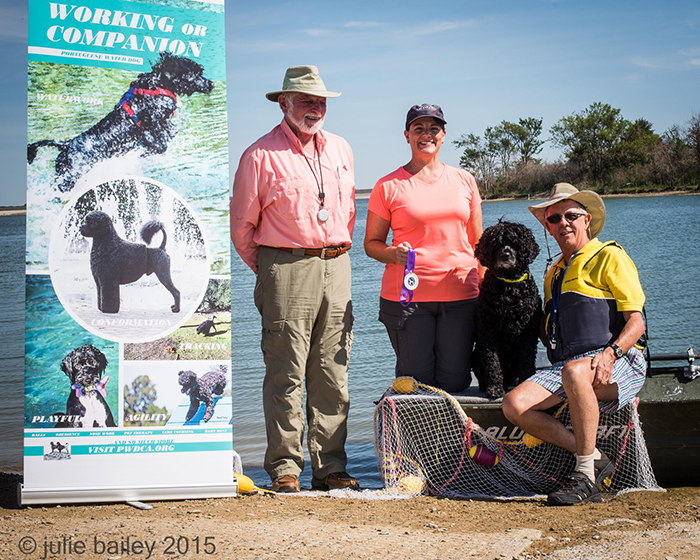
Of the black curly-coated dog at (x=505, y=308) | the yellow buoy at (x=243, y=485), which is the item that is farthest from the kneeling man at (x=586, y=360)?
the yellow buoy at (x=243, y=485)

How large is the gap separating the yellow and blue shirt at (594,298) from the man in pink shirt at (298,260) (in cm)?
121

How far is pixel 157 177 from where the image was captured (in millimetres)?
3463

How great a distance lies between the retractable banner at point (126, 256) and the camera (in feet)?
11.0

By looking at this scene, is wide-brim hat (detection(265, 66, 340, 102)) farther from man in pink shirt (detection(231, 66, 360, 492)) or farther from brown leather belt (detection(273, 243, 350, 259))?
brown leather belt (detection(273, 243, 350, 259))

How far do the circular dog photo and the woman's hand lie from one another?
114 centimetres

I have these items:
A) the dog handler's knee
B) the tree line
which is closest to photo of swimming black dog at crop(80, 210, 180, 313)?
the dog handler's knee

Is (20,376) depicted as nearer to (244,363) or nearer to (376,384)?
(244,363)

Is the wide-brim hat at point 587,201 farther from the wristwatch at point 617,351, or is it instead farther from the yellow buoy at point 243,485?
the yellow buoy at point 243,485

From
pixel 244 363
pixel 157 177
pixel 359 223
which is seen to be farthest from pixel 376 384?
pixel 359 223

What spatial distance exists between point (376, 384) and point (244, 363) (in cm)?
204

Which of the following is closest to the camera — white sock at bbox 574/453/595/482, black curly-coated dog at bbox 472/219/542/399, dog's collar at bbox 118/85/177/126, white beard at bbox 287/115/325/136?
dog's collar at bbox 118/85/177/126

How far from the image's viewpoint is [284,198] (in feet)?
12.1

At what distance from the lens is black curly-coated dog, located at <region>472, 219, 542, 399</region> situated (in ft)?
12.8

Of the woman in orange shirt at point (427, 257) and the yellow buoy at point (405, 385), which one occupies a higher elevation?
the woman in orange shirt at point (427, 257)
